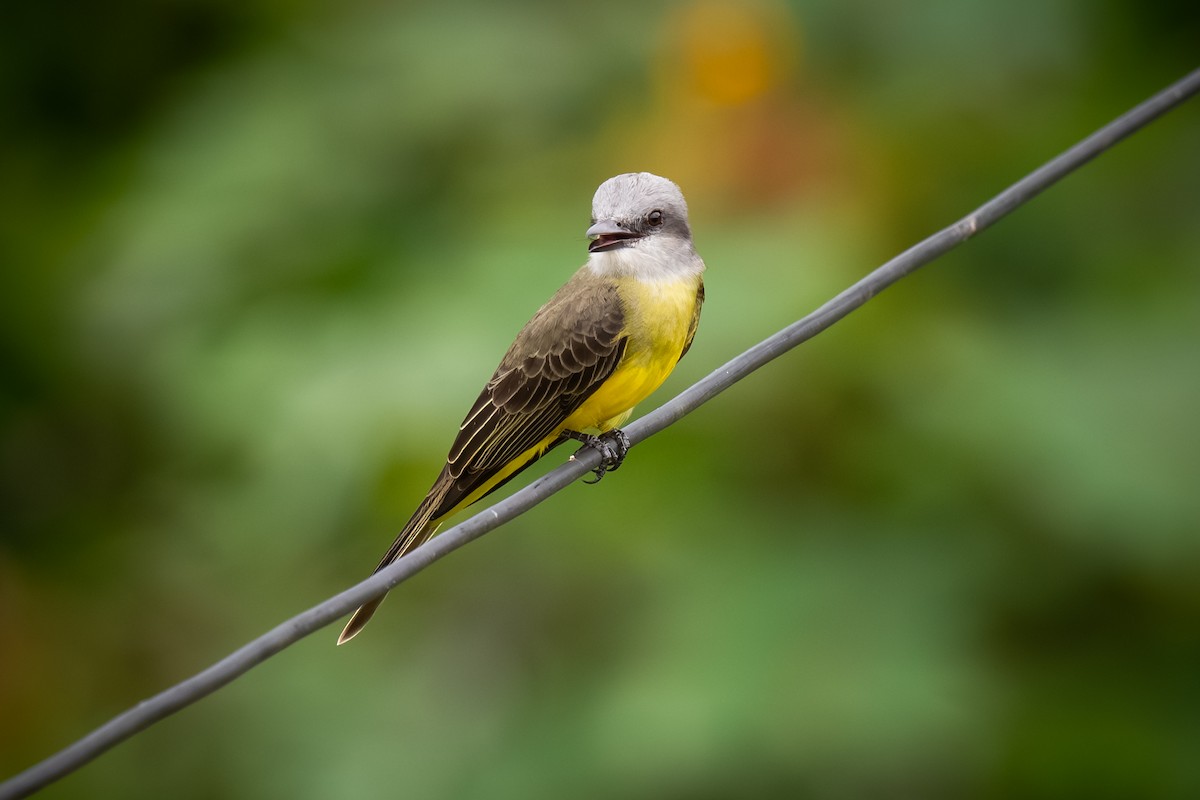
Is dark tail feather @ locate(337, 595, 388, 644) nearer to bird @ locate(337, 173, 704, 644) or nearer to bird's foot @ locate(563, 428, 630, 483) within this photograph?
bird @ locate(337, 173, 704, 644)

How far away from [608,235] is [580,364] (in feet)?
1.80

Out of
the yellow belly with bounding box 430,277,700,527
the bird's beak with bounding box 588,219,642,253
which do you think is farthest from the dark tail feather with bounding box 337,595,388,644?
the bird's beak with bounding box 588,219,642,253

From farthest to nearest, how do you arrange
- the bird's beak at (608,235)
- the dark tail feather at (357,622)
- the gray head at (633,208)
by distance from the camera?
1. the dark tail feather at (357,622)
2. the gray head at (633,208)
3. the bird's beak at (608,235)

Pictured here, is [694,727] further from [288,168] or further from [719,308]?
[288,168]

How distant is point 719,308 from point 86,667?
9.40 feet

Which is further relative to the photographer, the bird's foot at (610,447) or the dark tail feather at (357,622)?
the bird's foot at (610,447)

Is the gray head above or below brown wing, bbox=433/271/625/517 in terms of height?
above

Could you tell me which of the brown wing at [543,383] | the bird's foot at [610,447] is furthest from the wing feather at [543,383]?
the bird's foot at [610,447]

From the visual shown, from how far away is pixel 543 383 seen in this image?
9.43 feet

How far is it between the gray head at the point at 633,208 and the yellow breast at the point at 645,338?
0.24 meters

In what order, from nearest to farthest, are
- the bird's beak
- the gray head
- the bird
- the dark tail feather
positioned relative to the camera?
the bird's beak → the gray head → the dark tail feather → the bird

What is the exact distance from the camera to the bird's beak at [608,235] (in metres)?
2.30

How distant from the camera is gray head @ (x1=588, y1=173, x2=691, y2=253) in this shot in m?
2.41

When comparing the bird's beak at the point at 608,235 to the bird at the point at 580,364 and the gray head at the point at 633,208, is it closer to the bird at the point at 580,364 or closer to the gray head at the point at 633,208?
the gray head at the point at 633,208
